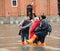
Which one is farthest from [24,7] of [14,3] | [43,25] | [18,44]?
[43,25]

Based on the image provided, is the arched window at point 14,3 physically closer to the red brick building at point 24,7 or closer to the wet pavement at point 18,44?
the red brick building at point 24,7

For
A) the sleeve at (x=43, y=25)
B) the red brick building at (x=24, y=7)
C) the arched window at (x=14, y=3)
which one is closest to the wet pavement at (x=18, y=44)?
the sleeve at (x=43, y=25)

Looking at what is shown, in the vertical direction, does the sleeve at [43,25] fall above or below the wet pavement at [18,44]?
above

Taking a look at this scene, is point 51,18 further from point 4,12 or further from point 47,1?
point 4,12

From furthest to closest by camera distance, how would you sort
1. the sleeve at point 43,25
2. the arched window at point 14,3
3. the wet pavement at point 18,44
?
the arched window at point 14,3, the sleeve at point 43,25, the wet pavement at point 18,44

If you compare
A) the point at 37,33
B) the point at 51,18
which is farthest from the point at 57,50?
the point at 51,18

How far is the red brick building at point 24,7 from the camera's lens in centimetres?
5972

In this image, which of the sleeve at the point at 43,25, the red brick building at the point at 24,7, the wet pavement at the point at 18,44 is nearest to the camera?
the wet pavement at the point at 18,44

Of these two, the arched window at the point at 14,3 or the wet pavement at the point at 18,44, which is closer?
the wet pavement at the point at 18,44

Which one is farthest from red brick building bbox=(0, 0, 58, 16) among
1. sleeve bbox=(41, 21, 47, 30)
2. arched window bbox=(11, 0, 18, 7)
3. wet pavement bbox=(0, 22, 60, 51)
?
sleeve bbox=(41, 21, 47, 30)

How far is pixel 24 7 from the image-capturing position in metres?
60.0

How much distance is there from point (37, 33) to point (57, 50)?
1.96 metres

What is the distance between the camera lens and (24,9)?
2355 inches

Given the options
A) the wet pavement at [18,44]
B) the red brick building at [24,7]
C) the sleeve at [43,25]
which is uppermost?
the red brick building at [24,7]
